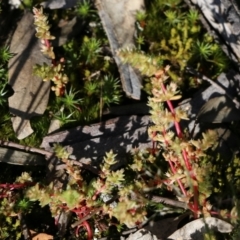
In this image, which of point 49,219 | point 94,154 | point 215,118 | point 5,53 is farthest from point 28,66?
point 215,118

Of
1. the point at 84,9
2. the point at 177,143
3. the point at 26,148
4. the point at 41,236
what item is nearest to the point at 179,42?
the point at 84,9

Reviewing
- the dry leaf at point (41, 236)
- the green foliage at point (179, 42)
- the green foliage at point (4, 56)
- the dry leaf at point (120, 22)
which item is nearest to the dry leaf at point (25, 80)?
the green foliage at point (4, 56)

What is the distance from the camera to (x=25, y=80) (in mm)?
4348

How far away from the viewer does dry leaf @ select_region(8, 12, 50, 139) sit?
4184mm

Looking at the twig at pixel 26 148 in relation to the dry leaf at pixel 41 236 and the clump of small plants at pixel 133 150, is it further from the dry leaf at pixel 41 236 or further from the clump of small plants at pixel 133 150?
the dry leaf at pixel 41 236

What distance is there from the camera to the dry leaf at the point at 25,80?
418 cm

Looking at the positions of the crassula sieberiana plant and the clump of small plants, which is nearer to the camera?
the crassula sieberiana plant

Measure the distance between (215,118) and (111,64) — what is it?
103cm

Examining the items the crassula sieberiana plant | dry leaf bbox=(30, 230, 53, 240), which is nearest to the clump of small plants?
the crassula sieberiana plant

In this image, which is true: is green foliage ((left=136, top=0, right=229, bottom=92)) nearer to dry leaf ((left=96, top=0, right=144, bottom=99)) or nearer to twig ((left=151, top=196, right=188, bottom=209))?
dry leaf ((left=96, top=0, right=144, bottom=99))

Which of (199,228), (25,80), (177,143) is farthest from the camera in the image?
(25,80)

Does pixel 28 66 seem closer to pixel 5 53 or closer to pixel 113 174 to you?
pixel 5 53

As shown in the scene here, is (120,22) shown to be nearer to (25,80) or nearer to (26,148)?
(25,80)

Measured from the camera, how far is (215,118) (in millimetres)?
4234
